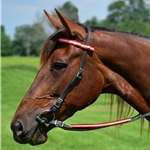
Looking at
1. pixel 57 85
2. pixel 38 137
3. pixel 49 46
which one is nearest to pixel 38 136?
pixel 38 137

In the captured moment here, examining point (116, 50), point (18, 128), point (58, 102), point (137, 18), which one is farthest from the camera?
point (137, 18)

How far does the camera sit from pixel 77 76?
3086 millimetres

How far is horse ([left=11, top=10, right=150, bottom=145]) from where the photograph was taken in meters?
3.03

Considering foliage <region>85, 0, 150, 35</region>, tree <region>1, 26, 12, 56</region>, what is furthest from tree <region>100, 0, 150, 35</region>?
tree <region>1, 26, 12, 56</region>

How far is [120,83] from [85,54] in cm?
53

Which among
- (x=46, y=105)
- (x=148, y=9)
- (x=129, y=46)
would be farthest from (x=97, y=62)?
(x=148, y=9)

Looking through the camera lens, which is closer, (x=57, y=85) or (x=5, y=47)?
(x=57, y=85)

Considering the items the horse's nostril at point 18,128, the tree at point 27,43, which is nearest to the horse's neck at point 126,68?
the horse's nostril at point 18,128

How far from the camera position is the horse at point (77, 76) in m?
3.03

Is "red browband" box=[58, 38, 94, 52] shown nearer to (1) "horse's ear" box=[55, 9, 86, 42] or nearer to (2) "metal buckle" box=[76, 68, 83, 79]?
(1) "horse's ear" box=[55, 9, 86, 42]

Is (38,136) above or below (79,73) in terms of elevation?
below

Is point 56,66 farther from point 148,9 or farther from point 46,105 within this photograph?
point 148,9

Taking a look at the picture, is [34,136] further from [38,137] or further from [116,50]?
[116,50]

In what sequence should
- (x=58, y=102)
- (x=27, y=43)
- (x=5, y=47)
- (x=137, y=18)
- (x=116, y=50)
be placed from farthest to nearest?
(x=27, y=43)
(x=5, y=47)
(x=137, y=18)
(x=116, y=50)
(x=58, y=102)
